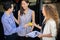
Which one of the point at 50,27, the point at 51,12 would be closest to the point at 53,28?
the point at 50,27

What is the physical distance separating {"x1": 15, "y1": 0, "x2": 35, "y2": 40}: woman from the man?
0.09 metres

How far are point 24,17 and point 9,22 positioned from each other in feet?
0.78

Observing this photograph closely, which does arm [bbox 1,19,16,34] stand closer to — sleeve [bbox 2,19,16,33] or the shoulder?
sleeve [bbox 2,19,16,33]

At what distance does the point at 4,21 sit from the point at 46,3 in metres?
0.69

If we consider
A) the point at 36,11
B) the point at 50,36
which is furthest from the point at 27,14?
the point at 50,36

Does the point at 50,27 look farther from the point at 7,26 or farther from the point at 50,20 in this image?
the point at 7,26

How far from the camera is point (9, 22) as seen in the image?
5.03m

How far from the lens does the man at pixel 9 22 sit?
16.5 ft

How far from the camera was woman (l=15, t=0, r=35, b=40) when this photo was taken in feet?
16.5

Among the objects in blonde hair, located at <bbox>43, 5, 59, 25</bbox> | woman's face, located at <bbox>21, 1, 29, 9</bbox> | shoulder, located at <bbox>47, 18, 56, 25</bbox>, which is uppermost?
woman's face, located at <bbox>21, 1, 29, 9</bbox>

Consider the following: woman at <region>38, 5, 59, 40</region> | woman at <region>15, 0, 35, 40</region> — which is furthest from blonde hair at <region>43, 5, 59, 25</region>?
woman at <region>15, 0, 35, 40</region>

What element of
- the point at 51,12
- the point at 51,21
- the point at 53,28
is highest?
the point at 51,12

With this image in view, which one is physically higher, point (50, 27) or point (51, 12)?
point (51, 12)

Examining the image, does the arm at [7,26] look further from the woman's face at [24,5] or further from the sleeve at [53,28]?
the sleeve at [53,28]
